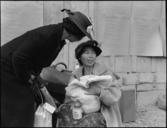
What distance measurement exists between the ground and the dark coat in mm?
3072

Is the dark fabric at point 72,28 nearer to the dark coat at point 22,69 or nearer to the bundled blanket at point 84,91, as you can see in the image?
the dark coat at point 22,69

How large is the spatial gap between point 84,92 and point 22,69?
575mm

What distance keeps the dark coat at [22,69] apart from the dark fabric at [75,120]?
1.03 feet

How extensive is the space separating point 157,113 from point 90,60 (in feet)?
11.5

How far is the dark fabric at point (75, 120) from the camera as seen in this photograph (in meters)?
3.03

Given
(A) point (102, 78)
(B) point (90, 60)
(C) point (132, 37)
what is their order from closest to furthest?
(A) point (102, 78)
(B) point (90, 60)
(C) point (132, 37)

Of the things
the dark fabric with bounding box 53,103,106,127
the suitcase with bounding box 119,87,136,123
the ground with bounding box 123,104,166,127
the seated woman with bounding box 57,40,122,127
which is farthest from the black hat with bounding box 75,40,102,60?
the ground with bounding box 123,104,166,127

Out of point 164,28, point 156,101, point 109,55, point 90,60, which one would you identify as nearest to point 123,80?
point 109,55

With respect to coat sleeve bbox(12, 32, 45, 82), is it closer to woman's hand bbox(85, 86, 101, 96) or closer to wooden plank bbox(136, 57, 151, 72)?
woman's hand bbox(85, 86, 101, 96)

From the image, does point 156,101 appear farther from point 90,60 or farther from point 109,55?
point 90,60

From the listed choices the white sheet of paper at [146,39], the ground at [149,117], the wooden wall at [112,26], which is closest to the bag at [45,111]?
the wooden wall at [112,26]

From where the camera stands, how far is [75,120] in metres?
3.04

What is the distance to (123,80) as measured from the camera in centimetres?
627

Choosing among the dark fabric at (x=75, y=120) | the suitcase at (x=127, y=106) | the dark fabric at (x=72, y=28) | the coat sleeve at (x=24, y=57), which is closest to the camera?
the coat sleeve at (x=24, y=57)
